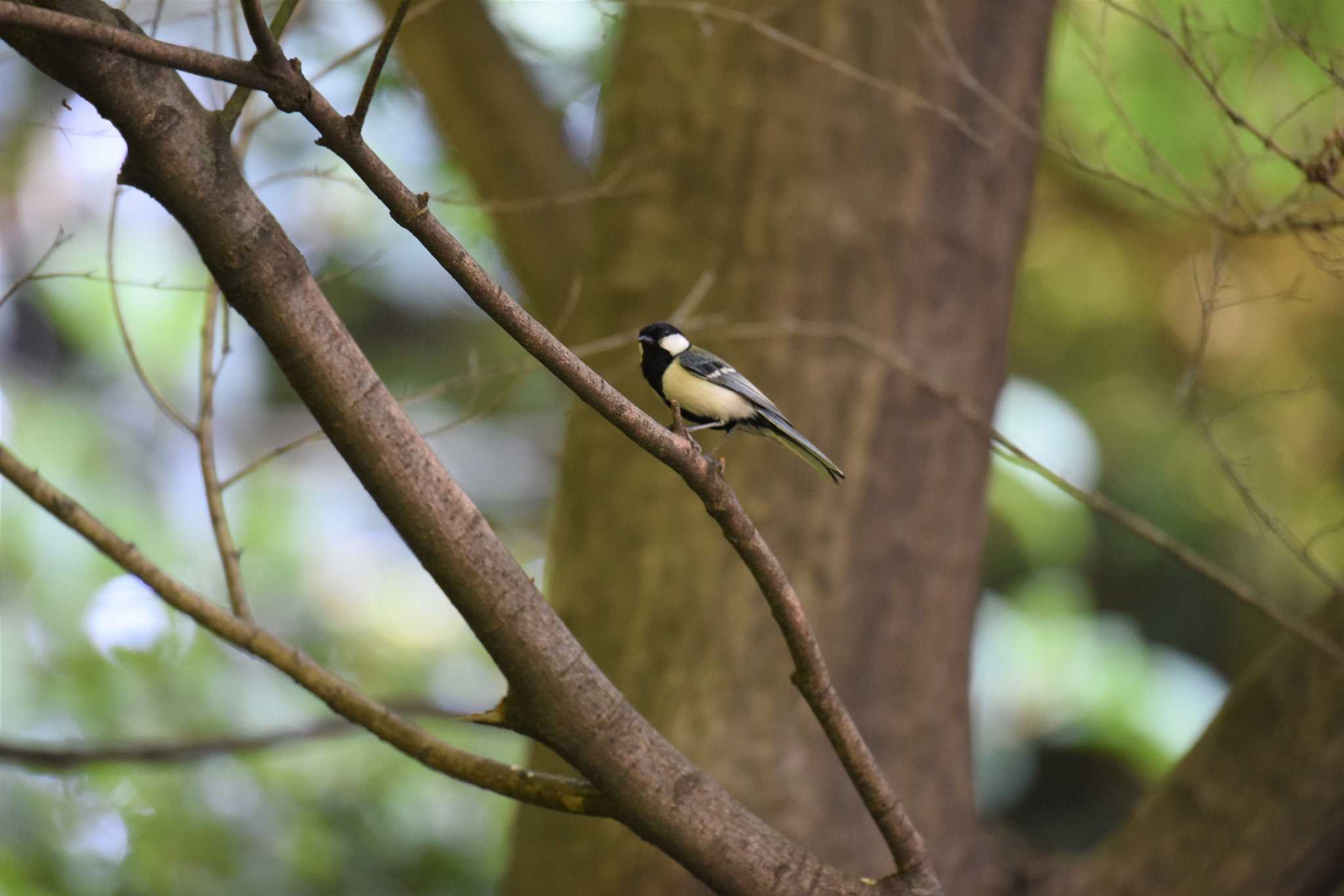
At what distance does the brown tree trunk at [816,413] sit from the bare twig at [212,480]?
3.89ft

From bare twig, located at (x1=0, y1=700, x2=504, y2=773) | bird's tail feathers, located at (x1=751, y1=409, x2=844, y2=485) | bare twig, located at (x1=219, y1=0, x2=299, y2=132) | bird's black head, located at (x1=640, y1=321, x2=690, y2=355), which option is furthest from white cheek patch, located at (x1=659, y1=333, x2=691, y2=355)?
bare twig, located at (x1=219, y1=0, x2=299, y2=132)

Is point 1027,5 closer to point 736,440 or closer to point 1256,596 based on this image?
point 736,440

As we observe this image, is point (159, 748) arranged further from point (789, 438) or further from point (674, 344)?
point (789, 438)

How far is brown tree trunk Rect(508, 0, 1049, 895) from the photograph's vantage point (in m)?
2.76

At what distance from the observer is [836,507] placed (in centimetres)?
291

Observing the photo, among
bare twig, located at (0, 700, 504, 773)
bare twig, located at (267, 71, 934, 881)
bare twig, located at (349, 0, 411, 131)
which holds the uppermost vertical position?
bare twig, located at (0, 700, 504, 773)

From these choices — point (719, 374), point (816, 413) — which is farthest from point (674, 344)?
point (816, 413)

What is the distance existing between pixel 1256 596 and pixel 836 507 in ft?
3.43

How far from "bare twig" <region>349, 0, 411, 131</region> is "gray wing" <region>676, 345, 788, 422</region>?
1.10 meters

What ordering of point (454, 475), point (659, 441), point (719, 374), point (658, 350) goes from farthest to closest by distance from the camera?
point (454, 475) → point (658, 350) → point (719, 374) → point (659, 441)

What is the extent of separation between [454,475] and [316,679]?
10.5ft

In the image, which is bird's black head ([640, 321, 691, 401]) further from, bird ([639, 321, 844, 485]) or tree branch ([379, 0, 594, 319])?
tree branch ([379, 0, 594, 319])

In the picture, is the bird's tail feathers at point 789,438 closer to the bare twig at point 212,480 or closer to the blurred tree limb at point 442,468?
the blurred tree limb at point 442,468

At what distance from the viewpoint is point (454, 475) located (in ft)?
16.2
